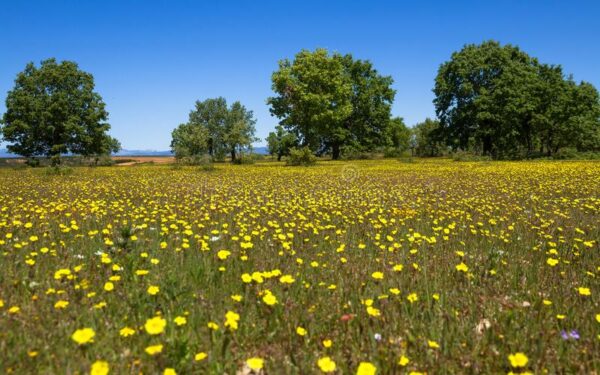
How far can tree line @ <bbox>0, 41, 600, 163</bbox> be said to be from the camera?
158 feet

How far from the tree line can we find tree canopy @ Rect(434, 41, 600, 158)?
136 mm

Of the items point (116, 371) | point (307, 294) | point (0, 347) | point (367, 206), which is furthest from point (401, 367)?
point (367, 206)

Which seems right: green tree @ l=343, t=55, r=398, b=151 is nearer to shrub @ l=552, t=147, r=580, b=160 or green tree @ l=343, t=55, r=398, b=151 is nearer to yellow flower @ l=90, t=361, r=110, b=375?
shrub @ l=552, t=147, r=580, b=160

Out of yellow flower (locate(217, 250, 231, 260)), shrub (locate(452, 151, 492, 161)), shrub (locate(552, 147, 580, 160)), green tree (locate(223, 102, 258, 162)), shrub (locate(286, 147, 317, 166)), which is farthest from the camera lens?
green tree (locate(223, 102, 258, 162))

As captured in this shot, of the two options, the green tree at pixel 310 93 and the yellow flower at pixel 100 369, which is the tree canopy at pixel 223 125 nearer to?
the green tree at pixel 310 93

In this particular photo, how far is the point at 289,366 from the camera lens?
2.97m

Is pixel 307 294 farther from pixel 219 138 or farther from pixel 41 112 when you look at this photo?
pixel 219 138

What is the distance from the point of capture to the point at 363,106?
6031 cm

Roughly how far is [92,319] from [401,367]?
2.64 metres

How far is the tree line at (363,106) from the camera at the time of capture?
4819cm

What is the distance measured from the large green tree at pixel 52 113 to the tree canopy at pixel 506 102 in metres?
48.8

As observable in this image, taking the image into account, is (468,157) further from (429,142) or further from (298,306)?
(298,306)

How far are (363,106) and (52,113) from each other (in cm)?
4214

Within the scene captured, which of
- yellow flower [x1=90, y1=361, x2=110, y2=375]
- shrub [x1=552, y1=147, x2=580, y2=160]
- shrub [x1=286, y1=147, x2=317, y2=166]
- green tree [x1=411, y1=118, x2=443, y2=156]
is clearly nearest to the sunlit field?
yellow flower [x1=90, y1=361, x2=110, y2=375]
